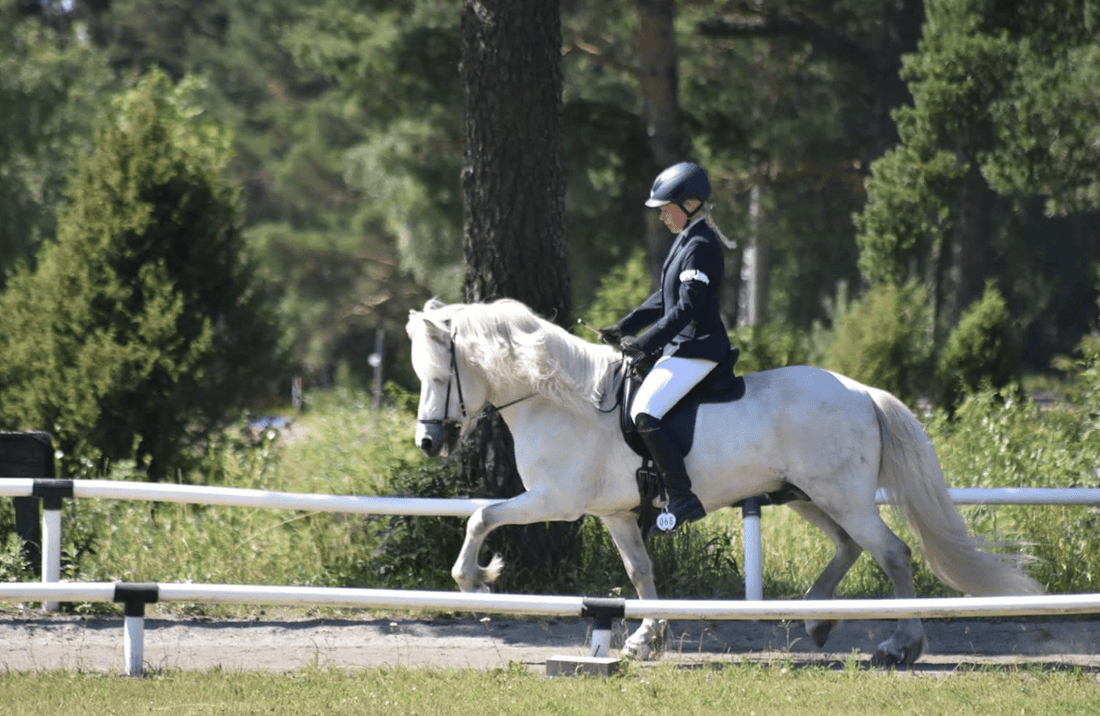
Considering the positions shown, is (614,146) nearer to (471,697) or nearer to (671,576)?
(671,576)

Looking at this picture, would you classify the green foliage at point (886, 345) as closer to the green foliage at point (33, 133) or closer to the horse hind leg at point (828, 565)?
the horse hind leg at point (828, 565)

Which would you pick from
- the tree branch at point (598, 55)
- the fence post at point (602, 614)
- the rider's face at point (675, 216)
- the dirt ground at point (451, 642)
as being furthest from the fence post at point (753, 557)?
the tree branch at point (598, 55)

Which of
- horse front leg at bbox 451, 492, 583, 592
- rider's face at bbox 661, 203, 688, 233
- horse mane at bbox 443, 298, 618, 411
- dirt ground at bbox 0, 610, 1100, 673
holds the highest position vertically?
rider's face at bbox 661, 203, 688, 233

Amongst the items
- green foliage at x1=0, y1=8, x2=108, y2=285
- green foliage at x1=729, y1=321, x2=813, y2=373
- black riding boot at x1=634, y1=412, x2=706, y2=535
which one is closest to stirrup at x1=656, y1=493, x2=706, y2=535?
black riding boot at x1=634, y1=412, x2=706, y2=535

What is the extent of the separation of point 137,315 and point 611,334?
534 cm

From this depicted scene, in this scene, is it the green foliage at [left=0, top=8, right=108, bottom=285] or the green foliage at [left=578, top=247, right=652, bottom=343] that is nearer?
the green foliage at [left=578, top=247, right=652, bottom=343]

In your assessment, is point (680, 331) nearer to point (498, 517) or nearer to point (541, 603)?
point (498, 517)

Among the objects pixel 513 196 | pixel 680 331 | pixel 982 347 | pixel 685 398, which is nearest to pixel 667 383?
pixel 685 398

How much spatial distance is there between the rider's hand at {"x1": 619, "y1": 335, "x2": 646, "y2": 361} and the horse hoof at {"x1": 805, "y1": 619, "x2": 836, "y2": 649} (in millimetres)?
1793

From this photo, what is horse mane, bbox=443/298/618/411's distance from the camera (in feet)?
25.6

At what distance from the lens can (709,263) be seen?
7.66 metres

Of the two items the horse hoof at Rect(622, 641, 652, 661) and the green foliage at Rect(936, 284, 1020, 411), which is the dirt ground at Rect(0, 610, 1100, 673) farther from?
the green foliage at Rect(936, 284, 1020, 411)

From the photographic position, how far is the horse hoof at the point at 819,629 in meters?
7.95

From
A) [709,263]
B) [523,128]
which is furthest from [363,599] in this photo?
[523,128]
